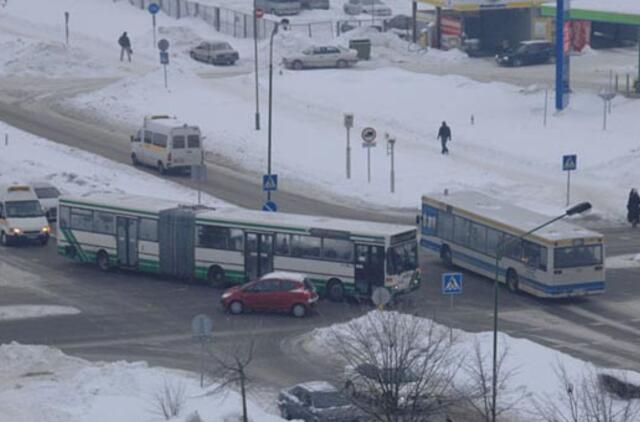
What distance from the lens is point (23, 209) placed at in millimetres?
49219

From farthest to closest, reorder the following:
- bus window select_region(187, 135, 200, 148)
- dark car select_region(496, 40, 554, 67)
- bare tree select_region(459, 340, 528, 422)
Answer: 1. dark car select_region(496, 40, 554, 67)
2. bus window select_region(187, 135, 200, 148)
3. bare tree select_region(459, 340, 528, 422)

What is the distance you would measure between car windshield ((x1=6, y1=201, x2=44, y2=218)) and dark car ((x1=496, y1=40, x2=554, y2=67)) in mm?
35730

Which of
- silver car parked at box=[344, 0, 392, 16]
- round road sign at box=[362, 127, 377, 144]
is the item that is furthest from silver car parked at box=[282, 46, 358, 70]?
round road sign at box=[362, 127, 377, 144]

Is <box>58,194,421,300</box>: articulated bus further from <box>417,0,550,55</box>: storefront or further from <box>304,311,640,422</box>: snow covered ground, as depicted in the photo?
<box>417,0,550,55</box>: storefront

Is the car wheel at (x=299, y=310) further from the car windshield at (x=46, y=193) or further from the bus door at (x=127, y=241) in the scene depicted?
the car windshield at (x=46, y=193)

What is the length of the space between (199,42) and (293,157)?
25.3 m

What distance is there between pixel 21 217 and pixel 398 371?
75.3ft

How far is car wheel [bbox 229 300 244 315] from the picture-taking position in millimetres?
40312


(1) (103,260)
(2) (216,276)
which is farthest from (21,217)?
(2) (216,276)

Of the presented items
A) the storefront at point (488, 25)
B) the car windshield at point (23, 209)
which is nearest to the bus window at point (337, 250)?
the car windshield at point (23, 209)

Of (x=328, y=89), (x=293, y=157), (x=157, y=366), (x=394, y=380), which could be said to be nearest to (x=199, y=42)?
(x=328, y=89)

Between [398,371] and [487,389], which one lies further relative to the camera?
[487,389]

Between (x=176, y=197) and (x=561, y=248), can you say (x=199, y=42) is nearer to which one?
(x=176, y=197)

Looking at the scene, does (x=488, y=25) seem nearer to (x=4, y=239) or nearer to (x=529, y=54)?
(x=529, y=54)
